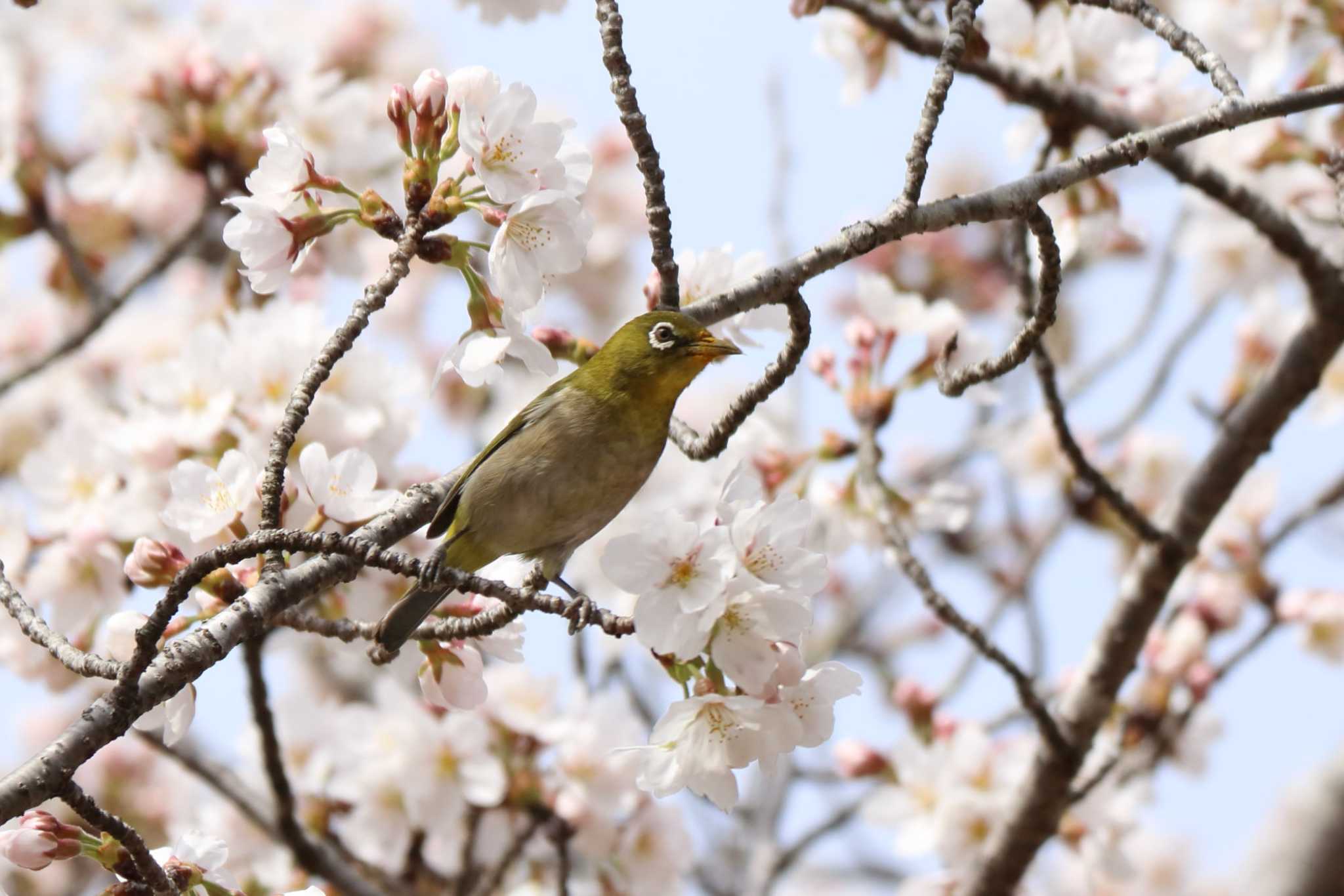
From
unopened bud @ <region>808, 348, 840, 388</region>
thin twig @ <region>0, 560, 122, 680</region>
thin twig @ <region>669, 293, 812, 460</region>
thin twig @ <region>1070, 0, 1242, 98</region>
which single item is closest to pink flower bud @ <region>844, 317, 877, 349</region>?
unopened bud @ <region>808, 348, 840, 388</region>

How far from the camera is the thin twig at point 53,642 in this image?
1.68m

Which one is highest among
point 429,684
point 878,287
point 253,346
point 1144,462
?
point 1144,462

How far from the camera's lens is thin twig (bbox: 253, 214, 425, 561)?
1859 mm

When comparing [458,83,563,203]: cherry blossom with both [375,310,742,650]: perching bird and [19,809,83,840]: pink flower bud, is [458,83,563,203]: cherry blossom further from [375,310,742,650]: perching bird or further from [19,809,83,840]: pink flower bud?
[19,809,83,840]: pink flower bud

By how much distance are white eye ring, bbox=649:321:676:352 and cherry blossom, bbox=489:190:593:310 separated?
416 mm

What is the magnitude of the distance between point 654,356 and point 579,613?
0.95 meters

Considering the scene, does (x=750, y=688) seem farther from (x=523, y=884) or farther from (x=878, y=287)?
(x=523, y=884)

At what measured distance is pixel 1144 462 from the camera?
245 inches

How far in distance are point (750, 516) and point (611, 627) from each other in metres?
0.26

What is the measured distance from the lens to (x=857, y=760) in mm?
3938

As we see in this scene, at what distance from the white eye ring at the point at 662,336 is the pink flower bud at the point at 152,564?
38.0 inches

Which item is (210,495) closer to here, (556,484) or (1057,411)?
(556,484)

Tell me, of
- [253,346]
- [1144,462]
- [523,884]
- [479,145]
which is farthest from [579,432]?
[1144,462]

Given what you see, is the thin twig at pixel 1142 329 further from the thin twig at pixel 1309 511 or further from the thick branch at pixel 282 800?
the thick branch at pixel 282 800
